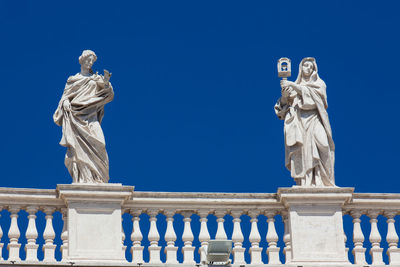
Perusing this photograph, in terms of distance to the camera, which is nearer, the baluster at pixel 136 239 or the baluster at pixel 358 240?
the baluster at pixel 136 239

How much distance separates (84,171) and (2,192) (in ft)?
4.93

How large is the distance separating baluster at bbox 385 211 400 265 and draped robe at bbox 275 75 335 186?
1264 mm

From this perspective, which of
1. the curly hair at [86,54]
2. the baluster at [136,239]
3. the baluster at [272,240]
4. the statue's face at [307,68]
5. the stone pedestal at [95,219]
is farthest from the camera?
the statue's face at [307,68]

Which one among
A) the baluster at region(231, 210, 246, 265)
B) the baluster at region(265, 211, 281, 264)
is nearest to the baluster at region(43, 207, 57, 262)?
the baluster at region(231, 210, 246, 265)

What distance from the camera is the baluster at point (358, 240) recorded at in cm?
2345

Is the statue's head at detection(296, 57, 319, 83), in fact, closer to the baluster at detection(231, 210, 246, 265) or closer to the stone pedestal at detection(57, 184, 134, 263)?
the baluster at detection(231, 210, 246, 265)

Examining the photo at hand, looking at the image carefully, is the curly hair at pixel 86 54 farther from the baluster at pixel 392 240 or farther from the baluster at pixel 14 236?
the baluster at pixel 392 240

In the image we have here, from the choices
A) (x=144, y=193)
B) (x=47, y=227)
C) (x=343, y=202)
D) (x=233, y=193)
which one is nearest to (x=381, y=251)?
(x=343, y=202)

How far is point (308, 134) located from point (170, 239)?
3.26 metres

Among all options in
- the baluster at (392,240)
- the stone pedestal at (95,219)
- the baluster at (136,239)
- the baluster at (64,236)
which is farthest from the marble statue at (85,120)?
the baluster at (392,240)

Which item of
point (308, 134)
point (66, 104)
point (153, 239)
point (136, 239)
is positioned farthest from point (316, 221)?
point (66, 104)

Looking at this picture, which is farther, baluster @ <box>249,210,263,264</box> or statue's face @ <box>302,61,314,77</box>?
statue's face @ <box>302,61,314,77</box>

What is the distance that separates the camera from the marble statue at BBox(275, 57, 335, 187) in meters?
23.9

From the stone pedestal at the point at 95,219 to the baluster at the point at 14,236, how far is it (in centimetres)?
88
